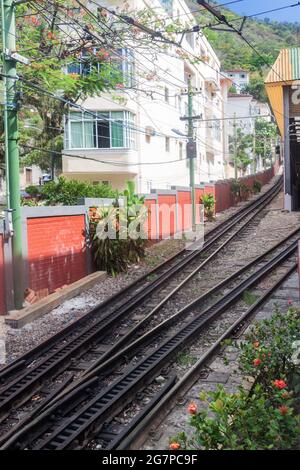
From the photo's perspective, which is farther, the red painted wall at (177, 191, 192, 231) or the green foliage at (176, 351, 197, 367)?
the red painted wall at (177, 191, 192, 231)

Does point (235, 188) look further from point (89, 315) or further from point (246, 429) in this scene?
point (246, 429)

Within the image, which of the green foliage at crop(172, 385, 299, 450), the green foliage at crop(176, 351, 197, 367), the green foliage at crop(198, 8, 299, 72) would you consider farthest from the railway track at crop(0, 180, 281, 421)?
the green foliage at crop(198, 8, 299, 72)

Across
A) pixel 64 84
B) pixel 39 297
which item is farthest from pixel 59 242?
pixel 64 84

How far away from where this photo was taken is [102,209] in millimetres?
14938

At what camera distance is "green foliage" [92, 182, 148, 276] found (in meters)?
14.8

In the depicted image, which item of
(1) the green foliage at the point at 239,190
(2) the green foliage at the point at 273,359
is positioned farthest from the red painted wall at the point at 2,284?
(1) the green foliage at the point at 239,190

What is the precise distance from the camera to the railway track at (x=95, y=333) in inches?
290

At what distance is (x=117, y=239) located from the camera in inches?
593

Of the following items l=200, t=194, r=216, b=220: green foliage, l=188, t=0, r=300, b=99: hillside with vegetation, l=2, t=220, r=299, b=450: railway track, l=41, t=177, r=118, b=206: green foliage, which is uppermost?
l=188, t=0, r=300, b=99: hillside with vegetation

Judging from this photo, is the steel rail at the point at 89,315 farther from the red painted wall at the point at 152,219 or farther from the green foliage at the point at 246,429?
the green foliage at the point at 246,429

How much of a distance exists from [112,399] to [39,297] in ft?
20.4

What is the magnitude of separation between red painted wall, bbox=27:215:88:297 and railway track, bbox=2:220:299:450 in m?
3.95

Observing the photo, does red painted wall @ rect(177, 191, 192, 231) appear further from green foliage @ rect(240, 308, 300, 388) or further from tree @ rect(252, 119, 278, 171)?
tree @ rect(252, 119, 278, 171)

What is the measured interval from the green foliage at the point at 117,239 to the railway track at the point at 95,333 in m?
1.16
